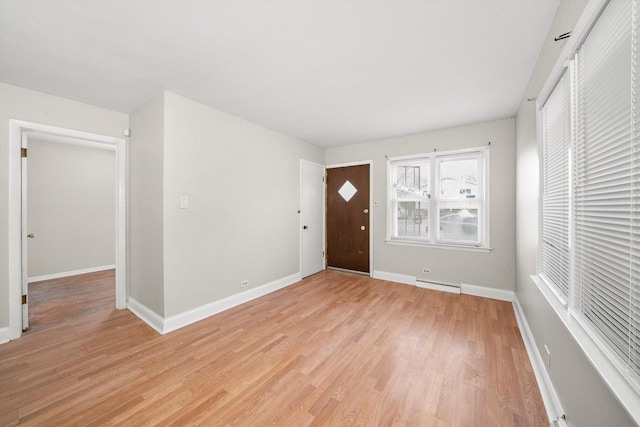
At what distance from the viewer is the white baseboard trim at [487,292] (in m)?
3.29

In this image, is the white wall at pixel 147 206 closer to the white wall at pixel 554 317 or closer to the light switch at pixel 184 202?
the light switch at pixel 184 202

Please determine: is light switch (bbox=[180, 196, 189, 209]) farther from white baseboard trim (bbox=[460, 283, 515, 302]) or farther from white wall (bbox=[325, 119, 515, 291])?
white baseboard trim (bbox=[460, 283, 515, 302])

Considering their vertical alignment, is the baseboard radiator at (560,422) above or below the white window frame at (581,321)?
below

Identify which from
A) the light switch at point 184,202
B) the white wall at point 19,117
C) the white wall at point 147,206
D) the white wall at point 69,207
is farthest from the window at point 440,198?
the white wall at point 69,207

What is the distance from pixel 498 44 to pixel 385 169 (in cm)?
255

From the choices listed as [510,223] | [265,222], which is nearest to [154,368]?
[265,222]

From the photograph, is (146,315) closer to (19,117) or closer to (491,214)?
(19,117)

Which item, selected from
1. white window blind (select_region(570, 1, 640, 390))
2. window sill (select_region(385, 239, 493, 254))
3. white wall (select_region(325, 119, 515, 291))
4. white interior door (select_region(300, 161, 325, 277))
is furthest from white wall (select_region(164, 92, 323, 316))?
white window blind (select_region(570, 1, 640, 390))

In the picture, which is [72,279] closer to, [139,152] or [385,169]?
[139,152]

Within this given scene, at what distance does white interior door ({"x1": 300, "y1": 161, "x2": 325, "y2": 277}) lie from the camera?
447 centimetres

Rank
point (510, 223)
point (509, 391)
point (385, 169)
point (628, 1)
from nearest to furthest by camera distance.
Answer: point (628, 1) → point (509, 391) → point (510, 223) → point (385, 169)

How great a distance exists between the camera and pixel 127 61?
6.60ft

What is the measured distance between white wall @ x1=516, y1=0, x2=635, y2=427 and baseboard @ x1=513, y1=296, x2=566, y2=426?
0.21 ft

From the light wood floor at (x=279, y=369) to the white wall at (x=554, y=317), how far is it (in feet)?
1.13
